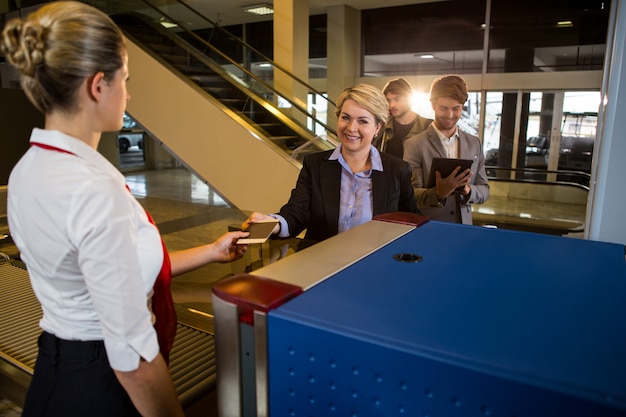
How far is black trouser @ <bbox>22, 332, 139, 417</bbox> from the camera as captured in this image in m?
Result: 1.02

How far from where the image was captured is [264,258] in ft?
5.88

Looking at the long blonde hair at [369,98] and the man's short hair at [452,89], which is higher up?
the man's short hair at [452,89]

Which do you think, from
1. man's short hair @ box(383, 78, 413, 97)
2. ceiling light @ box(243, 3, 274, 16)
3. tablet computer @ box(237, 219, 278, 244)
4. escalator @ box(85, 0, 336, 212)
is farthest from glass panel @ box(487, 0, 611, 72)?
tablet computer @ box(237, 219, 278, 244)

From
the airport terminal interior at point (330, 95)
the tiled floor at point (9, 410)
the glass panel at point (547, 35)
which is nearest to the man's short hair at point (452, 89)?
the airport terminal interior at point (330, 95)

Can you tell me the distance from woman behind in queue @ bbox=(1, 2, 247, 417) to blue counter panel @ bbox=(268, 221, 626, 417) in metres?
0.31

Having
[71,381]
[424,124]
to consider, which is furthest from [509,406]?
[424,124]

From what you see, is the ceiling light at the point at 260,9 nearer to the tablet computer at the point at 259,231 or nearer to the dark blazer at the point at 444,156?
the dark blazer at the point at 444,156

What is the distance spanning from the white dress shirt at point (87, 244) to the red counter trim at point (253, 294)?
0.20m

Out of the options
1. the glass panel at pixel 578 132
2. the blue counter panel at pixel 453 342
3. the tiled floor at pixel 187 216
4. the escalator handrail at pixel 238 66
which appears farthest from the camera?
the glass panel at pixel 578 132

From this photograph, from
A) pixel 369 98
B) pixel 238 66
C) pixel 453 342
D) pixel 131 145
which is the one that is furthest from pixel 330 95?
pixel 453 342

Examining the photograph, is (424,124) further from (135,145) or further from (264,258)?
(135,145)

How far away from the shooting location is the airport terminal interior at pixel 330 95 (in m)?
5.91

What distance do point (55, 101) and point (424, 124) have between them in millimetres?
2768

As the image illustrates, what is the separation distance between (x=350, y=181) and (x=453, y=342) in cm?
147
